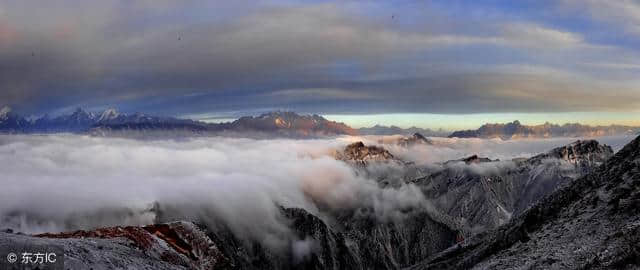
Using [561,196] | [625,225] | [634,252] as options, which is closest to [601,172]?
[561,196]

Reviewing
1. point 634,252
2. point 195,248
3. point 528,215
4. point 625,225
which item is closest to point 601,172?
point 528,215

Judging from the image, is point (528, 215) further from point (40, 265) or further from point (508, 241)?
point (40, 265)

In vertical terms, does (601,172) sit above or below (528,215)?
above

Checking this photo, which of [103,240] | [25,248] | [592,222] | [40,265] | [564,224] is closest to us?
[40,265]

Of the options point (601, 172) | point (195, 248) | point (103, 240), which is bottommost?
point (195, 248)

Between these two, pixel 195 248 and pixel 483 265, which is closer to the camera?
pixel 483 265

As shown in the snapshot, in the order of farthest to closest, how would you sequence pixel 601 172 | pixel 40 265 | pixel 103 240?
pixel 601 172, pixel 103 240, pixel 40 265

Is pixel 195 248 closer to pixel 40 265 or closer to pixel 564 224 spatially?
pixel 40 265
